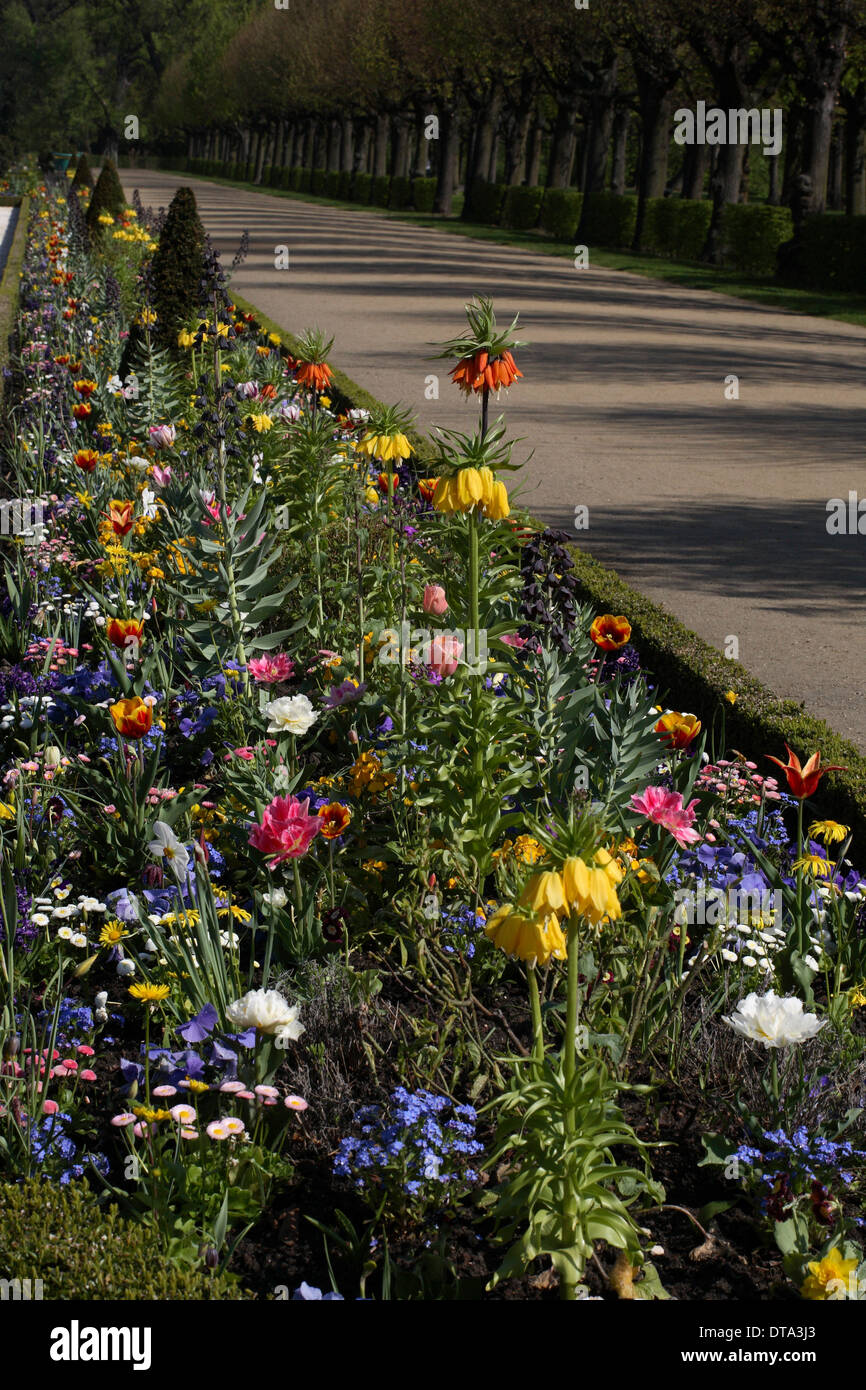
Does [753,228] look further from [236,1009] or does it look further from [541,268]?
[236,1009]

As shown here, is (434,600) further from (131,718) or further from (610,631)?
(131,718)

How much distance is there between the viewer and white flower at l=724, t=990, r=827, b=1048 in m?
2.36

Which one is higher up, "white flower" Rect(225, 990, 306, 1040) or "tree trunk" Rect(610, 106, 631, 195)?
"tree trunk" Rect(610, 106, 631, 195)

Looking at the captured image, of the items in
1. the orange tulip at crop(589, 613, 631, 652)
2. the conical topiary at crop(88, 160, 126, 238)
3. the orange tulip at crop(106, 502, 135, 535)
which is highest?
the conical topiary at crop(88, 160, 126, 238)

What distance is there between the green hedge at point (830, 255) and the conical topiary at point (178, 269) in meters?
14.8

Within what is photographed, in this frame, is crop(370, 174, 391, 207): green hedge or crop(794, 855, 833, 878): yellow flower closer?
crop(794, 855, 833, 878): yellow flower

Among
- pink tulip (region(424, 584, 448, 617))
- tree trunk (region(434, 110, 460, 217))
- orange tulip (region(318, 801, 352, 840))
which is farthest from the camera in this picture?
tree trunk (region(434, 110, 460, 217))

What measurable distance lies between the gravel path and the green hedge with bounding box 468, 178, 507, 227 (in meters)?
18.4

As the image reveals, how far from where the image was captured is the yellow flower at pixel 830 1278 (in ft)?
6.63

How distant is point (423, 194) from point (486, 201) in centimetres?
812

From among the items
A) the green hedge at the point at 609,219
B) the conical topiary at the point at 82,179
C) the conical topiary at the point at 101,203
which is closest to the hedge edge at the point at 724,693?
the conical topiary at the point at 101,203

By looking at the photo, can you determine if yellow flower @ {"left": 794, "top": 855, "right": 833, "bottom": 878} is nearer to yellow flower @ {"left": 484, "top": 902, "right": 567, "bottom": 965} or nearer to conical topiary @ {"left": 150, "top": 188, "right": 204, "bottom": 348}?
yellow flower @ {"left": 484, "top": 902, "right": 567, "bottom": 965}

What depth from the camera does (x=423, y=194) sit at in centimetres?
4897

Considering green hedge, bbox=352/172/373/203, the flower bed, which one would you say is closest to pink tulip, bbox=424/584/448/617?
the flower bed
